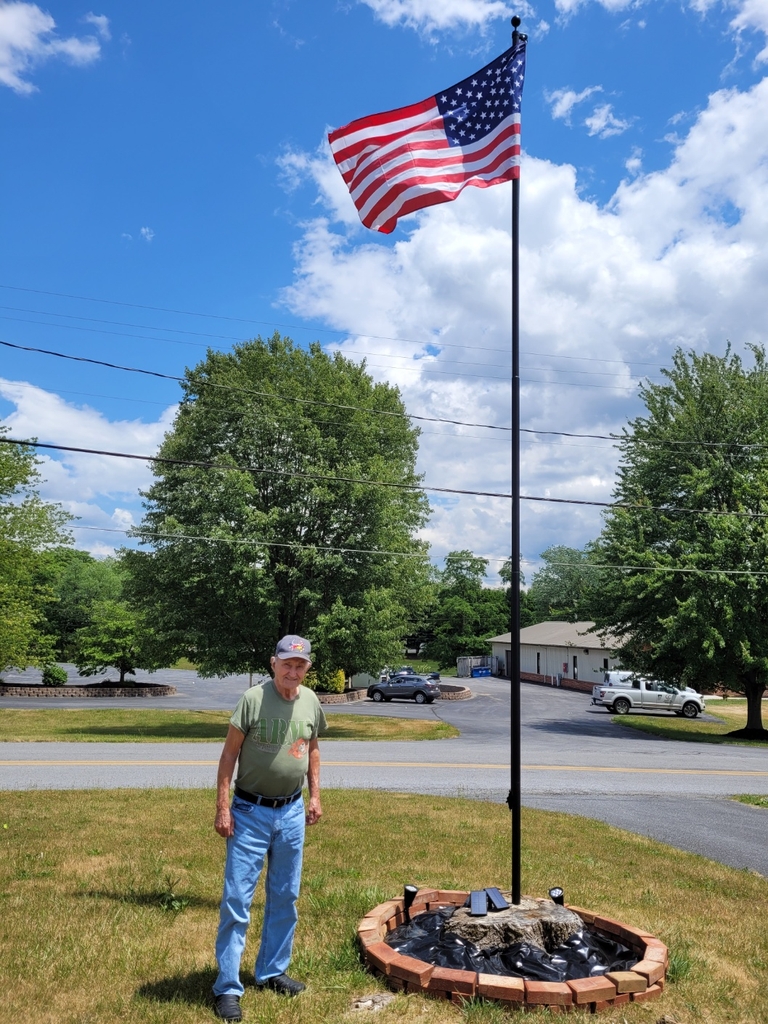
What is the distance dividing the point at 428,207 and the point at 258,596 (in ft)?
54.2

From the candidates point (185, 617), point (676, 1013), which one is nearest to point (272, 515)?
point (185, 617)

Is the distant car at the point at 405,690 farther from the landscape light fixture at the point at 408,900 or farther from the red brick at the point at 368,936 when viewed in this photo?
the red brick at the point at 368,936

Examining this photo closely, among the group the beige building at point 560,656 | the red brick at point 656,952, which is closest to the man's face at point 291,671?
the red brick at point 656,952

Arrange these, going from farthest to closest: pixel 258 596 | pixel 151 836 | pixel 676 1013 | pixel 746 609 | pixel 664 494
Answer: pixel 664 494, pixel 746 609, pixel 258 596, pixel 151 836, pixel 676 1013

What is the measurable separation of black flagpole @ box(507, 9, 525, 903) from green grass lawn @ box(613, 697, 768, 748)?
22.8m

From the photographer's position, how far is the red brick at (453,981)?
14.9 ft

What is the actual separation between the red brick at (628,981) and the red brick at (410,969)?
101 cm

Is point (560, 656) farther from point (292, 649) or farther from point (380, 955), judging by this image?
point (292, 649)

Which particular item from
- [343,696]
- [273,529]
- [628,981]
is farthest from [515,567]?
[343,696]

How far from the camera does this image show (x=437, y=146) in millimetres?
6719

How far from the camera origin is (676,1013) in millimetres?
4504

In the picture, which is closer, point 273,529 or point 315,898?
point 315,898

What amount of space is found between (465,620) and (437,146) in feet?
262

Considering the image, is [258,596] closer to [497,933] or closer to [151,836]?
[151,836]
